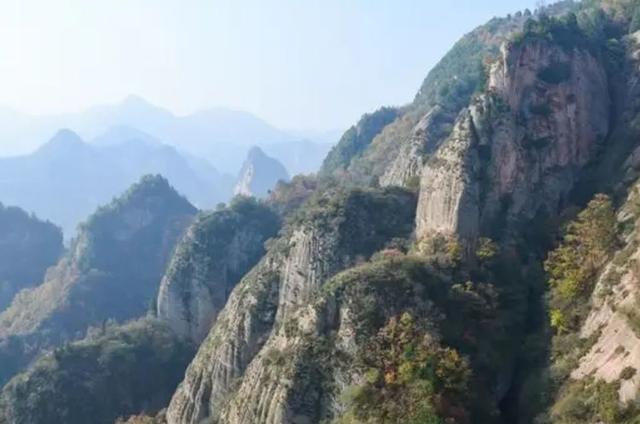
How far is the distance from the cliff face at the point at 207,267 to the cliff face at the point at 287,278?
26670 millimetres

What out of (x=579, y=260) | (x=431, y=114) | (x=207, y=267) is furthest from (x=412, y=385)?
(x=431, y=114)

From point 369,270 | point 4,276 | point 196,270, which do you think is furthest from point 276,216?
point 4,276

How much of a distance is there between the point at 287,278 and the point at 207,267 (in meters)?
33.7

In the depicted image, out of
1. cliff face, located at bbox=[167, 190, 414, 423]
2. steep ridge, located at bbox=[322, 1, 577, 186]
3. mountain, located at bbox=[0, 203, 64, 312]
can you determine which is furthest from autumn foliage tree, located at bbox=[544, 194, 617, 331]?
mountain, located at bbox=[0, 203, 64, 312]

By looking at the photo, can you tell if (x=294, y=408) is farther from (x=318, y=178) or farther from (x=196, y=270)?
(x=318, y=178)

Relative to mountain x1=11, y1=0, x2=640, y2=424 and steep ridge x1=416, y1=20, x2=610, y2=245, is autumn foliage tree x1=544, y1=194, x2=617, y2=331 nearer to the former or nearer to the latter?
mountain x1=11, y1=0, x2=640, y2=424

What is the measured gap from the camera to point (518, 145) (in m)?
52.4

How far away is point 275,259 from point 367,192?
9808 millimetres

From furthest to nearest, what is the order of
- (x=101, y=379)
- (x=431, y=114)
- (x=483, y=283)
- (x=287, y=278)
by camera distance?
(x=431, y=114), (x=101, y=379), (x=287, y=278), (x=483, y=283)

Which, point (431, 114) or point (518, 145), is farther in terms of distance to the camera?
point (431, 114)

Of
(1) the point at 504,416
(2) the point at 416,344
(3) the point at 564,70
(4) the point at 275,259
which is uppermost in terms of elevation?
(3) the point at 564,70

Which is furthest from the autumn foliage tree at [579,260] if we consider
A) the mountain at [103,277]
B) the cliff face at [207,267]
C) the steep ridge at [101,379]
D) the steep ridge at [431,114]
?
the mountain at [103,277]

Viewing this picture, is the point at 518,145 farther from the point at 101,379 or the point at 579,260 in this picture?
the point at 101,379

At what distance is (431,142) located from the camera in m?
86.9
